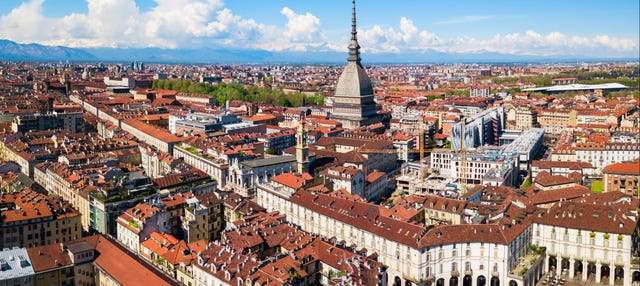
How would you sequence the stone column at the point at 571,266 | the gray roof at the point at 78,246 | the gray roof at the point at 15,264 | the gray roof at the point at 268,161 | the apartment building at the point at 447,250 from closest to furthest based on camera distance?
1. the gray roof at the point at 15,264
2. the gray roof at the point at 78,246
3. the apartment building at the point at 447,250
4. the stone column at the point at 571,266
5. the gray roof at the point at 268,161

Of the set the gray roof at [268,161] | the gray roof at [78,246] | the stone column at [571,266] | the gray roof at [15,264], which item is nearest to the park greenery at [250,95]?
the gray roof at [268,161]

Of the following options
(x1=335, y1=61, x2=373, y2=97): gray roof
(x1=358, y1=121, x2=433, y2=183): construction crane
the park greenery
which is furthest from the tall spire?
the park greenery

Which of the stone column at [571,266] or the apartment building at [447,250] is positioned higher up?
the apartment building at [447,250]

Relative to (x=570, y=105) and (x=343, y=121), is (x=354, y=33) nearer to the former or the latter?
(x=343, y=121)

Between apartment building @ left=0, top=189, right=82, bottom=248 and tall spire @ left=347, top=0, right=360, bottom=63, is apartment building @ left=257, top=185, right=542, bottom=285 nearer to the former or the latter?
apartment building @ left=0, top=189, right=82, bottom=248

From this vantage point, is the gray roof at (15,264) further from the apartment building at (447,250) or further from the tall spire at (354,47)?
the tall spire at (354,47)

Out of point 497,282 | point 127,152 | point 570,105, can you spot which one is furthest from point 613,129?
point 127,152
